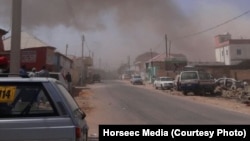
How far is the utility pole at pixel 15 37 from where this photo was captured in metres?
10.1

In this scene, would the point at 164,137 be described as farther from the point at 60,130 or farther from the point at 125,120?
the point at 125,120

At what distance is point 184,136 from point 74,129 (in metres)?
2.62

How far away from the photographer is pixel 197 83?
31688 millimetres

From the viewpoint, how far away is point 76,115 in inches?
208

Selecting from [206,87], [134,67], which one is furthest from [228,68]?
[134,67]

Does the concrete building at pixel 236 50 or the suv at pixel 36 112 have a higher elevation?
the concrete building at pixel 236 50

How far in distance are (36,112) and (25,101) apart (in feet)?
0.67

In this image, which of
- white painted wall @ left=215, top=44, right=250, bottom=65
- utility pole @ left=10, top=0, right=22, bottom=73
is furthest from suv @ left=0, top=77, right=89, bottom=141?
white painted wall @ left=215, top=44, right=250, bottom=65

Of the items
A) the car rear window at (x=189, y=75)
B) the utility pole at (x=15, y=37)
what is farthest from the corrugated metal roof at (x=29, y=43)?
the utility pole at (x=15, y=37)

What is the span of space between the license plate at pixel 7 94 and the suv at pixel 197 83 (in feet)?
90.2

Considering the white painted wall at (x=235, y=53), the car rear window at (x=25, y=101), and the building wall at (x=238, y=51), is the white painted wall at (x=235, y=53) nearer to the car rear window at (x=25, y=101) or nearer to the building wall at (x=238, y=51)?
the building wall at (x=238, y=51)

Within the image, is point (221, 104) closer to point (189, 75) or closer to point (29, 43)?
point (189, 75)

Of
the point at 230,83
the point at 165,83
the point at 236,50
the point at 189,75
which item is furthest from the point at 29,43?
the point at 236,50
